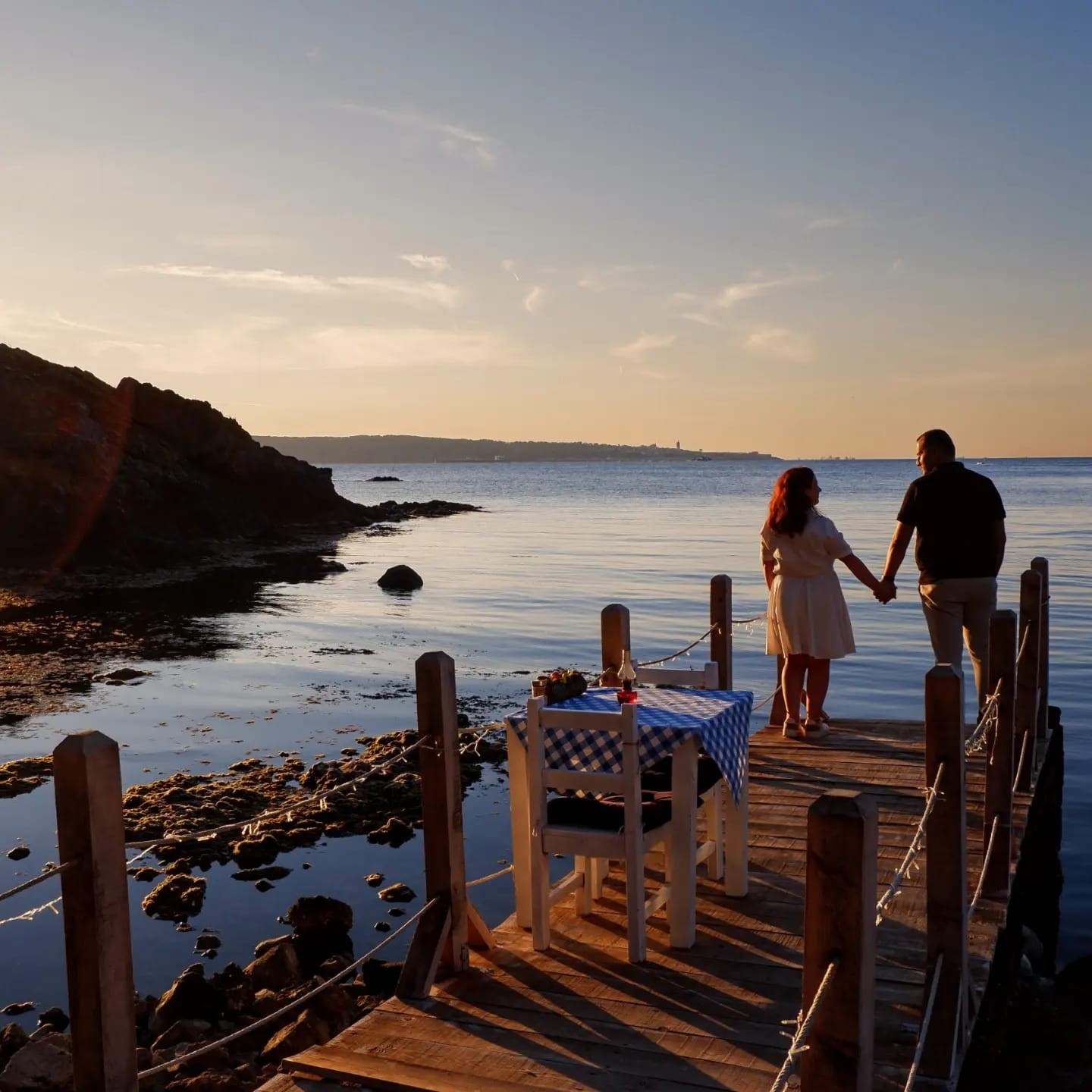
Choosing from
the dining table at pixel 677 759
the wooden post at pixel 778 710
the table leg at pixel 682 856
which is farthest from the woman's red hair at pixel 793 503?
the table leg at pixel 682 856

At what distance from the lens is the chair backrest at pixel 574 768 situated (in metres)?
5.67

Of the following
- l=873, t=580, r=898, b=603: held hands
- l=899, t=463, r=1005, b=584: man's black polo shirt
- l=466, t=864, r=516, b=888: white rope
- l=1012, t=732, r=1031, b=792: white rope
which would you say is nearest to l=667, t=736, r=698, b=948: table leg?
l=466, t=864, r=516, b=888: white rope

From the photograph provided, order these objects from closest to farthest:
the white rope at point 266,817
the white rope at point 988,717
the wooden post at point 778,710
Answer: the white rope at point 266,817 → the white rope at point 988,717 → the wooden post at point 778,710

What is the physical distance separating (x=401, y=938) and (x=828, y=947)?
6.33 metres

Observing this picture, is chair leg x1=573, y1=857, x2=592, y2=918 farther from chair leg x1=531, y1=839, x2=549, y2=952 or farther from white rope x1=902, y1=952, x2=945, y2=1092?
white rope x1=902, y1=952, x2=945, y2=1092

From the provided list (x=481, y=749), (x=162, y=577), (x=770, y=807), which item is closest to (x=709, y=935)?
(x=770, y=807)

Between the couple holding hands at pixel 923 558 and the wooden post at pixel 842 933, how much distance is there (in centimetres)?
626

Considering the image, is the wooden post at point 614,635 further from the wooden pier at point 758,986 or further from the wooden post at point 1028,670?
the wooden post at point 1028,670

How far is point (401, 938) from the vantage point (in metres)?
8.97

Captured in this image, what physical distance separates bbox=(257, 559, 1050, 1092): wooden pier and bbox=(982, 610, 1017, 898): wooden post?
0.01 m

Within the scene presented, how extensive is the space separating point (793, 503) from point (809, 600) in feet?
2.81

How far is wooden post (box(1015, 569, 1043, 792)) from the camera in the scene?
9.47 meters

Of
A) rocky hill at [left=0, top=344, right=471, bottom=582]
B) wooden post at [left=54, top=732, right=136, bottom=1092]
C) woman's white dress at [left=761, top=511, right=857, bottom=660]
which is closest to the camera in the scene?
wooden post at [left=54, top=732, right=136, bottom=1092]

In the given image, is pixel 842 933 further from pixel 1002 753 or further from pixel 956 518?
pixel 956 518
